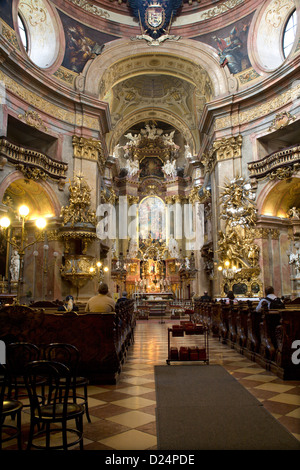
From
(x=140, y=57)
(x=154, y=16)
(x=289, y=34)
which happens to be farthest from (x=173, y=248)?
(x=289, y=34)

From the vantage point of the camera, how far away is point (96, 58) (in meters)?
19.0

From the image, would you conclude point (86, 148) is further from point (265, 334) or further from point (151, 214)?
point (151, 214)

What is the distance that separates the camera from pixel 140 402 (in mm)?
4344

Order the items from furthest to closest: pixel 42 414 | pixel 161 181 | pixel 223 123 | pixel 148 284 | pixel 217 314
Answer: pixel 161 181 → pixel 148 284 → pixel 223 123 → pixel 217 314 → pixel 42 414

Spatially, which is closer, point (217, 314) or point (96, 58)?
point (217, 314)

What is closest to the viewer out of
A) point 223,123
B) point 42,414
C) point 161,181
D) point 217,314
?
point 42,414

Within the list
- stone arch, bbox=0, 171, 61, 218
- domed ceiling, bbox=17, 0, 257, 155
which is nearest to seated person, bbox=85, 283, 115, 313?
stone arch, bbox=0, 171, 61, 218

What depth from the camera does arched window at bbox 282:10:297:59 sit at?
1618 centimetres

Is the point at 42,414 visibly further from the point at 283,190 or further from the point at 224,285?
the point at 283,190

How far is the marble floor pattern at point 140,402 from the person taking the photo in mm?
3211

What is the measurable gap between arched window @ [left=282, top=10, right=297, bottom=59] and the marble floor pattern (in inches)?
593

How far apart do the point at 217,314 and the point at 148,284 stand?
19.3 m

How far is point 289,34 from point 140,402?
17739mm

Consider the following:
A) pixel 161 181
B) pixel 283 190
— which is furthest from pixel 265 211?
pixel 161 181
